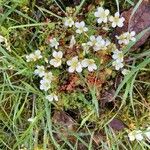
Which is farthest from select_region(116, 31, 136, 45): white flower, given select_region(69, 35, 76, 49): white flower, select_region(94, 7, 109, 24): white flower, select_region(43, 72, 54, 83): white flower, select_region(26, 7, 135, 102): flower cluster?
select_region(43, 72, 54, 83): white flower

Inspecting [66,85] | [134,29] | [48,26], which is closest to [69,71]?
[66,85]

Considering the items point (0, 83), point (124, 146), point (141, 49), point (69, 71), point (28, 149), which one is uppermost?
point (141, 49)

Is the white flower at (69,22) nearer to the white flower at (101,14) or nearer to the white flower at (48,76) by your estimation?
the white flower at (101,14)

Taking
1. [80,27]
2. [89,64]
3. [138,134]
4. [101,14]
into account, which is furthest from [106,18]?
[138,134]

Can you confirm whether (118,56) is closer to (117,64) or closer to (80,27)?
(117,64)

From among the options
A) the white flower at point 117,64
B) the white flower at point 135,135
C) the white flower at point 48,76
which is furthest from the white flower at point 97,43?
the white flower at point 135,135

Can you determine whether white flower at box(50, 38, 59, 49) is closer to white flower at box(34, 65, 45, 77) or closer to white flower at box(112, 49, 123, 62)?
white flower at box(34, 65, 45, 77)

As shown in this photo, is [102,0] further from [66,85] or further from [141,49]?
[66,85]
